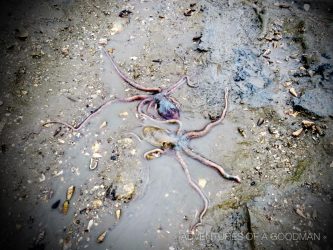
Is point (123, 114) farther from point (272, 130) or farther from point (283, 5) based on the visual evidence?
point (283, 5)

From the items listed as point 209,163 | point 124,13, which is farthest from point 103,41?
point 209,163

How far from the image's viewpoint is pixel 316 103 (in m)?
3.84

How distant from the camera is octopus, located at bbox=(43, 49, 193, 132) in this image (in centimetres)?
378

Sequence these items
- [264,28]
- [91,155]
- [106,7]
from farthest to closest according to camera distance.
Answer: [106,7]
[264,28]
[91,155]

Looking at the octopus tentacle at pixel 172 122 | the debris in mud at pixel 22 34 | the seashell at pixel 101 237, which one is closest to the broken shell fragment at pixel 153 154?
the octopus tentacle at pixel 172 122

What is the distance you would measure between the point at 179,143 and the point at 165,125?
33 centimetres

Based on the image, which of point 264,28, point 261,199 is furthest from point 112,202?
point 264,28

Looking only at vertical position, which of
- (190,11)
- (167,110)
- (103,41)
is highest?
(190,11)

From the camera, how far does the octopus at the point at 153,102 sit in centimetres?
378

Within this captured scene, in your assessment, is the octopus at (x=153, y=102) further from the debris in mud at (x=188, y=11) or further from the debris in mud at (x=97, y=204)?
the debris in mud at (x=188, y=11)

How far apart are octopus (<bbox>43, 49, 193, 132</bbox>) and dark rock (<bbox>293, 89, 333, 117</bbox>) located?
146cm

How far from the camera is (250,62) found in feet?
14.2

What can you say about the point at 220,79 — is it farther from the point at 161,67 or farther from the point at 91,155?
the point at 91,155

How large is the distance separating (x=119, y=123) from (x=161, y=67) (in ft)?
3.61
